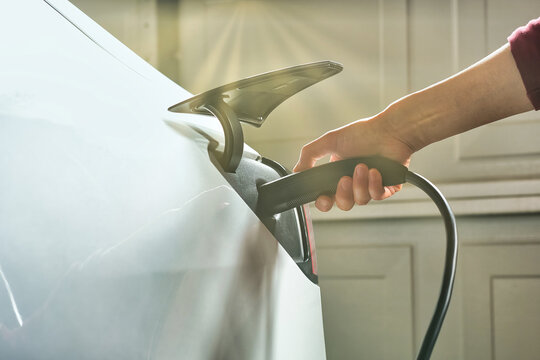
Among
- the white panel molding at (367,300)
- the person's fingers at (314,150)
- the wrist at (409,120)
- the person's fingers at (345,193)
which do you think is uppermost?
the wrist at (409,120)

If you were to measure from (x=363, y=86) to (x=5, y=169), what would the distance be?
144 centimetres

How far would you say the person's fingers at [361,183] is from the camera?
468mm

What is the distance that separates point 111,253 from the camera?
0.28 meters

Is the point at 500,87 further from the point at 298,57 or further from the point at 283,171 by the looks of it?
the point at 298,57

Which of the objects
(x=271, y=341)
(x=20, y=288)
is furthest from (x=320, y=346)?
(x=20, y=288)

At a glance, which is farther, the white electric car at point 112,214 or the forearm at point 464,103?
the forearm at point 464,103

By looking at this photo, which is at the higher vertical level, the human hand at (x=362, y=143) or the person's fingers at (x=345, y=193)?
the human hand at (x=362, y=143)

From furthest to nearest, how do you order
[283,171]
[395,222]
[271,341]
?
[395,222] < [283,171] < [271,341]

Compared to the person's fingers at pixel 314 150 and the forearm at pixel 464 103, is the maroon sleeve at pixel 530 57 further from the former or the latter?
the person's fingers at pixel 314 150

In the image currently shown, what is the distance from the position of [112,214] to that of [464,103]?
445 millimetres

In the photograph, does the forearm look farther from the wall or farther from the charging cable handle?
the wall

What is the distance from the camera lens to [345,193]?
19.6 inches

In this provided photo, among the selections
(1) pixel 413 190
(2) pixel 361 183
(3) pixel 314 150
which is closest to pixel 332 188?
(2) pixel 361 183

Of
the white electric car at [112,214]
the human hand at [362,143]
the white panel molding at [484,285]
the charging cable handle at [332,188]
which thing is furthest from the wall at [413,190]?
the white electric car at [112,214]
